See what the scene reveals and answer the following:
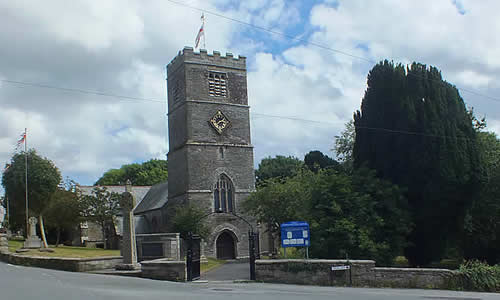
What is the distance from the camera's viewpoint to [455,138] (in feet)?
77.9

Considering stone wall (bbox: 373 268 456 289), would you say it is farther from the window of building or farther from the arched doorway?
the window of building

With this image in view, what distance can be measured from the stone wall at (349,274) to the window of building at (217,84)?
83.6 ft

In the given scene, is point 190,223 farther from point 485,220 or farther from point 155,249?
point 485,220

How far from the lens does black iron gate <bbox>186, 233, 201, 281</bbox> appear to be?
17.9 meters

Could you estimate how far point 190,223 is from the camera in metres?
35.9

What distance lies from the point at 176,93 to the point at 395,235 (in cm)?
2553

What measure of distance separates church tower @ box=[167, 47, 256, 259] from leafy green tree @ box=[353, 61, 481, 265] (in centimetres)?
1545

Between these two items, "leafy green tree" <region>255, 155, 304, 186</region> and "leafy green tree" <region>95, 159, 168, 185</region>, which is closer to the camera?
"leafy green tree" <region>255, 155, 304, 186</region>

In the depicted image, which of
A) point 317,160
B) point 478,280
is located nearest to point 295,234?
point 478,280

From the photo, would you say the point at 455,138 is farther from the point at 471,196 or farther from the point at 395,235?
the point at 395,235

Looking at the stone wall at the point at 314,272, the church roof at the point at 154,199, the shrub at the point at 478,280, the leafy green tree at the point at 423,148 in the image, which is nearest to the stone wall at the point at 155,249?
the stone wall at the point at 314,272

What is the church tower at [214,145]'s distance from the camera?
3941cm

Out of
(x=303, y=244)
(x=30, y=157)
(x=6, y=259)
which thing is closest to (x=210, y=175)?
(x=30, y=157)

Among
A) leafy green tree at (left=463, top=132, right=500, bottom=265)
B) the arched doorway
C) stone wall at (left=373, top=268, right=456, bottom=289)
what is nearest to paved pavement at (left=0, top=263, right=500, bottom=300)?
stone wall at (left=373, top=268, right=456, bottom=289)
